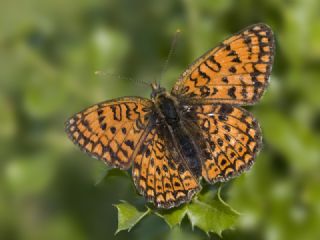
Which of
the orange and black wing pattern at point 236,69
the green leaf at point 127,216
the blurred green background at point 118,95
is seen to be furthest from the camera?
the blurred green background at point 118,95

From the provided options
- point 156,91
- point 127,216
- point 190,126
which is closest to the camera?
point 127,216

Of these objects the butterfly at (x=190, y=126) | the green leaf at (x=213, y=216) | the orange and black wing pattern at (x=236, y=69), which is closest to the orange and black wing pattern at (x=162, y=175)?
the butterfly at (x=190, y=126)

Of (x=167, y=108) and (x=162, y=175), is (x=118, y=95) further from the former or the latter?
(x=162, y=175)

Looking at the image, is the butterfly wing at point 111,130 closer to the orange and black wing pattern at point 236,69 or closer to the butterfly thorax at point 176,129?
the butterfly thorax at point 176,129

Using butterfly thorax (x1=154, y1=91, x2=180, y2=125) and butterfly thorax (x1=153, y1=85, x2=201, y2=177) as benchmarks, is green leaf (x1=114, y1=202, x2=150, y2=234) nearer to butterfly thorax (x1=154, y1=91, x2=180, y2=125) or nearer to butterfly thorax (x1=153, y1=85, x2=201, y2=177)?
butterfly thorax (x1=153, y1=85, x2=201, y2=177)

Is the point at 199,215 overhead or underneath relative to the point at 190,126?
underneath

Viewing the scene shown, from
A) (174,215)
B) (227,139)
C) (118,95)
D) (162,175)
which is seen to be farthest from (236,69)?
(118,95)
